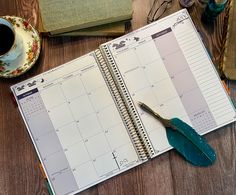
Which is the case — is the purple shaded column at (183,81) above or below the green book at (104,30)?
below

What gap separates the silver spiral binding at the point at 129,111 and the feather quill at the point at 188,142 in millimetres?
32

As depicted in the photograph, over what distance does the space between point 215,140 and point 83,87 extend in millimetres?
314

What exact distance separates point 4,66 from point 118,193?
1.23 feet

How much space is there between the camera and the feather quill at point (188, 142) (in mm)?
718

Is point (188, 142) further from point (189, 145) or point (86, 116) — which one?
point (86, 116)

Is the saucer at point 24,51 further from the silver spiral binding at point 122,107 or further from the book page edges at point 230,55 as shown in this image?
the book page edges at point 230,55

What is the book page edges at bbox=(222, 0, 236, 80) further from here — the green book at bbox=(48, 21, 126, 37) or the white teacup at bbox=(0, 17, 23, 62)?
the white teacup at bbox=(0, 17, 23, 62)

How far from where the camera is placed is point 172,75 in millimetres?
743

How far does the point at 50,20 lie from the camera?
2.40 ft

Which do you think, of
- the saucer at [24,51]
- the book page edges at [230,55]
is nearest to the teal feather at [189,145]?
the book page edges at [230,55]

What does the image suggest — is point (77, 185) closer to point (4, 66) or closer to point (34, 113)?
point (34, 113)

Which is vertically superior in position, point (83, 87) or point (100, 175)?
point (83, 87)

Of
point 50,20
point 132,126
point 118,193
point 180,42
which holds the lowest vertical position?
point 118,193

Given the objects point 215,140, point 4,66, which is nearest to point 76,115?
point 4,66
